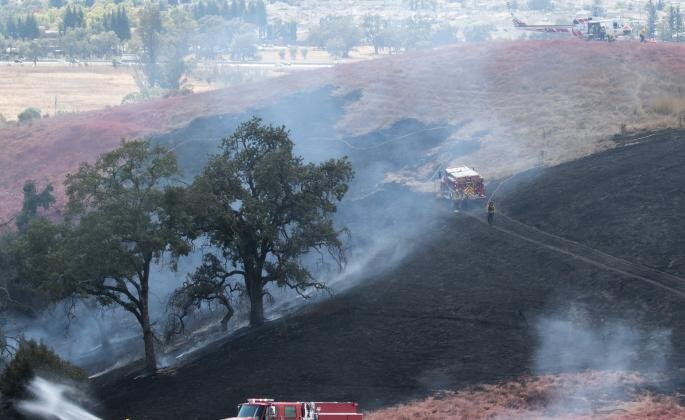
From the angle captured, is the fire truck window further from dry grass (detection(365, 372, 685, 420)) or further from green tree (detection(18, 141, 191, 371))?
green tree (detection(18, 141, 191, 371))

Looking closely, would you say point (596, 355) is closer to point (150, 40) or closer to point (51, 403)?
point (51, 403)

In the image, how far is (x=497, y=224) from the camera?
5881 cm

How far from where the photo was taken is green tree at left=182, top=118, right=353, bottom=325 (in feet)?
161

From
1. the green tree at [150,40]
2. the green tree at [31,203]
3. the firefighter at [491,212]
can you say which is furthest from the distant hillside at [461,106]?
the green tree at [150,40]

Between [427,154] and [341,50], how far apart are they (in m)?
114

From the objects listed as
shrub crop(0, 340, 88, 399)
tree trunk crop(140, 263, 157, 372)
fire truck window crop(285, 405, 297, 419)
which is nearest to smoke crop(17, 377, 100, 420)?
shrub crop(0, 340, 88, 399)

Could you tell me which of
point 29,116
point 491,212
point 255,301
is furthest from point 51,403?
point 29,116

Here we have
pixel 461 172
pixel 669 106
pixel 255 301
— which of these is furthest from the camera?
pixel 669 106

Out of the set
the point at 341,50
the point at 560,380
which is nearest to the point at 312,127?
the point at 560,380

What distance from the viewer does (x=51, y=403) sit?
3700 cm

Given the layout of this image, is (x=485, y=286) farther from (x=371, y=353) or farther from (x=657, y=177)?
(x=657, y=177)

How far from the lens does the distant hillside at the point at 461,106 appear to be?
74.7m

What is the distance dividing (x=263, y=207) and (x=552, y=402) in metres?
20.3

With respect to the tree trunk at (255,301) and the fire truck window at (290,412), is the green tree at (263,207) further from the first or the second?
the fire truck window at (290,412)
